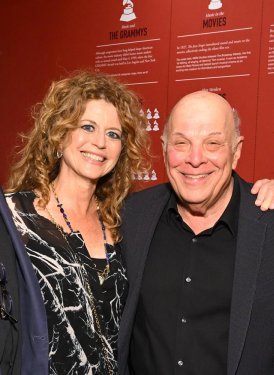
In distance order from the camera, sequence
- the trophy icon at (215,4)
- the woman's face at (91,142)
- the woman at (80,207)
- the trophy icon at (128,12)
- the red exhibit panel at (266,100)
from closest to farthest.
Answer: the woman at (80,207) → the woman's face at (91,142) → the red exhibit panel at (266,100) → the trophy icon at (215,4) → the trophy icon at (128,12)

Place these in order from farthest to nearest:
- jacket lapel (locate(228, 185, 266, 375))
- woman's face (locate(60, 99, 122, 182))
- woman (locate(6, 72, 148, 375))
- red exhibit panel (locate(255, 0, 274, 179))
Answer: red exhibit panel (locate(255, 0, 274, 179)) → woman's face (locate(60, 99, 122, 182)) → woman (locate(6, 72, 148, 375)) → jacket lapel (locate(228, 185, 266, 375))

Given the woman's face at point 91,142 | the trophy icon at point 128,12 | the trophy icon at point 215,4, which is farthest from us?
the trophy icon at point 128,12

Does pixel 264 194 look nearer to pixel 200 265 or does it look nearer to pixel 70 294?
pixel 200 265

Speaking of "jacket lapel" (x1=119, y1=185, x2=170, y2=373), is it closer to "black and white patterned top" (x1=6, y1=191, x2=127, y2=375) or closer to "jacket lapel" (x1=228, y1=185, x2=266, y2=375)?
"black and white patterned top" (x1=6, y1=191, x2=127, y2=375)

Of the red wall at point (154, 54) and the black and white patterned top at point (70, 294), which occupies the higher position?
the red wall at point (154, 54)

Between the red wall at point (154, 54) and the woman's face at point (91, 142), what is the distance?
140 centimetres

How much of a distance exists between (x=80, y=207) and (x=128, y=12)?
2285mm

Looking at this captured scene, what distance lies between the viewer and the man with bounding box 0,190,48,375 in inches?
66.3

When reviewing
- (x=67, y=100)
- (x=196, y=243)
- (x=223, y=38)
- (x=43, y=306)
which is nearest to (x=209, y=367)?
(x=196, y=243)

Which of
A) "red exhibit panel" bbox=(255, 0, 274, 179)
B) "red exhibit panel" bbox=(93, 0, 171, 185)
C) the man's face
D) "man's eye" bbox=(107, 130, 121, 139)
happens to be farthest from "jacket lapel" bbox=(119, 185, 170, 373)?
"red exhibit panel" bbox=(93, 0, 171, 185)

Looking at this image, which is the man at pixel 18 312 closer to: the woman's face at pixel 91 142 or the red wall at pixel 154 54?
the woman's face at pixel 91 142

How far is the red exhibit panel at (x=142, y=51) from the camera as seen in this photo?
403 cm

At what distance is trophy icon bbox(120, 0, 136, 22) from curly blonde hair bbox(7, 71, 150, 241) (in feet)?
6.06


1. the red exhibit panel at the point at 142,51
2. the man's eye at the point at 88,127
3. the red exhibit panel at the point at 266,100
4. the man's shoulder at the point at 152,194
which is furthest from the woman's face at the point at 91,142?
the red exhibit panel at the point at 142,51
